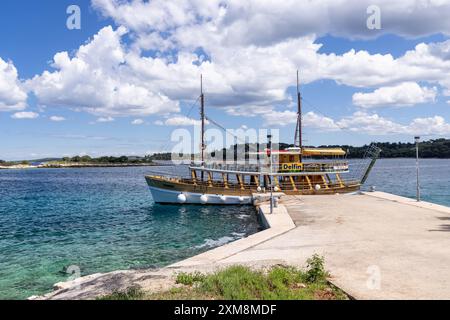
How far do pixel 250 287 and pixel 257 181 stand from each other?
29764mm

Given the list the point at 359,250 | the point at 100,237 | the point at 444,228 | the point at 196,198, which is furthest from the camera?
the point at 196,198

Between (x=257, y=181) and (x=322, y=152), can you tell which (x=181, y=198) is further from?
(x=322, y=152)

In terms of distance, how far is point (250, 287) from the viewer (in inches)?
340

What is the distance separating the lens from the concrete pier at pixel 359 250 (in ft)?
30.5

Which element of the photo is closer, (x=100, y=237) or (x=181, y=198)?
(x=100, y=237)

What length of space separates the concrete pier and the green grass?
596 millimetres

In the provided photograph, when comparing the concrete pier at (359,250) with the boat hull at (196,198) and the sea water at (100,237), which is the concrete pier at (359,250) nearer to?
the sea water at (100,237)

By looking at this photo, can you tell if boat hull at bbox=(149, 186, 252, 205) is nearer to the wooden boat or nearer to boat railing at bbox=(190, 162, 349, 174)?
the wooden boat

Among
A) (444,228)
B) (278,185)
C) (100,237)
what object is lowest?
(100,237)

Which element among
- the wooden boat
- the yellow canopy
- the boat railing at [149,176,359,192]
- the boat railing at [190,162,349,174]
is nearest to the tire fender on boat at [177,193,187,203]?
the wooden boat

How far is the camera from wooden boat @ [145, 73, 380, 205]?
36.5 m

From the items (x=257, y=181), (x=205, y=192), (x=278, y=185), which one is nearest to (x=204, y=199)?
(x=205, y=192)

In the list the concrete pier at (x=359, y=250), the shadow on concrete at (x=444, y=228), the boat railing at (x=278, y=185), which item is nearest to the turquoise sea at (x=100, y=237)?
the boat railing at (x=278, y=185)
